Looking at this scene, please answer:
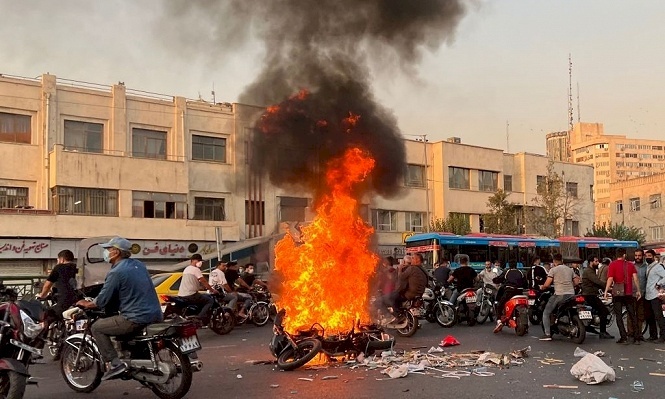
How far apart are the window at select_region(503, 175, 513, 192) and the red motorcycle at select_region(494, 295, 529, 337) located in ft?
127

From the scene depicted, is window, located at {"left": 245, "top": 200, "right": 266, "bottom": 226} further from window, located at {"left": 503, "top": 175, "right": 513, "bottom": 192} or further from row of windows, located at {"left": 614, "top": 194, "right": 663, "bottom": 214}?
row of windows, located at {"left": 614, "top": 194, "right": 663, "bottom": 214}

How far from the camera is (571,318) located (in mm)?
12055

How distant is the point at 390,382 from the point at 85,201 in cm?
2768

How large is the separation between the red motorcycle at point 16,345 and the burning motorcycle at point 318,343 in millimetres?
3357

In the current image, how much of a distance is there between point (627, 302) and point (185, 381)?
8.12 m

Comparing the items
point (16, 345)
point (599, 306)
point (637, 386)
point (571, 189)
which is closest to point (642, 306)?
point (599, 306)

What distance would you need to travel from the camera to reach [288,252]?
10438 millimetres

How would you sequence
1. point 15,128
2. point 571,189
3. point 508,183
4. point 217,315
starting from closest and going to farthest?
1. point 217,315
2. point 15,128
3. point 508,183
4. point 571,189

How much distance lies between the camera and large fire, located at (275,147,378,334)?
33.1 ft

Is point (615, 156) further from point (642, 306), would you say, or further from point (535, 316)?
point (642, 306)

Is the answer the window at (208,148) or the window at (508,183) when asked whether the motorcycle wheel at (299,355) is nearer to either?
the window at (208,148)

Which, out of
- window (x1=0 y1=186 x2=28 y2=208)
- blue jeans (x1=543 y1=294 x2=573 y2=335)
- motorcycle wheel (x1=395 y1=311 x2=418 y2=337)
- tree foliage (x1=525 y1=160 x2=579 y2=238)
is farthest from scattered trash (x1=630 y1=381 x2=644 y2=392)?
tree foliage (x1=525 y1=160 x2=579 y2=238)

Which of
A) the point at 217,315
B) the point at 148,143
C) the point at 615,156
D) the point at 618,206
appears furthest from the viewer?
the point at 615,156

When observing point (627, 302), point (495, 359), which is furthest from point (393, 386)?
point (627, 302)
